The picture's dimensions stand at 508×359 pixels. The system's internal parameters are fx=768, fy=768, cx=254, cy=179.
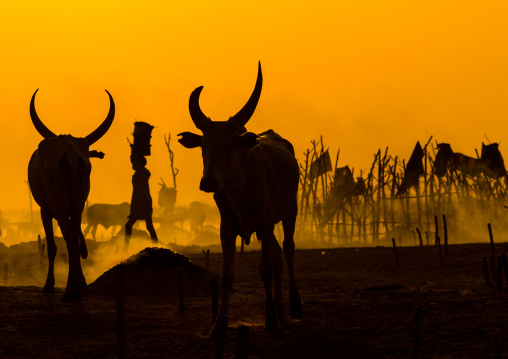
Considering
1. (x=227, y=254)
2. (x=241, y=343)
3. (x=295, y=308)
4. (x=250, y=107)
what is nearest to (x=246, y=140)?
(x=250, y=107)

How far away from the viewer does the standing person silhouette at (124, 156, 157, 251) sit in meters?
17.5

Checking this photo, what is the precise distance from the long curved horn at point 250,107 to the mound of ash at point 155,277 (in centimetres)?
363

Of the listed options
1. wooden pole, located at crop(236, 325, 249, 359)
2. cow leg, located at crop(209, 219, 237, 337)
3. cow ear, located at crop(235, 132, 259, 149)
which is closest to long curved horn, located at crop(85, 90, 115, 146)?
cow leg, located at crop(209, 219, 237, 337)

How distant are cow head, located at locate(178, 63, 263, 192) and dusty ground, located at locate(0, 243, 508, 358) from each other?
1.44 m

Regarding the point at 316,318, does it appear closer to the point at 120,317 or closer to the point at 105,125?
the point at 120,317

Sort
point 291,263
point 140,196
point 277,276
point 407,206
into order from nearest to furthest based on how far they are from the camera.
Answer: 1. point 277,276
2. point 291,263
3. point 140,196
4. point 407,206

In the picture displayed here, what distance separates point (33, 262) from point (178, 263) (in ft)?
29.4

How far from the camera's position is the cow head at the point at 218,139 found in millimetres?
6680

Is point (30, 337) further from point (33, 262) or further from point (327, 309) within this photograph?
point (33, 262)

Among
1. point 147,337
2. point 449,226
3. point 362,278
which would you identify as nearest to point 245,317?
point 147,337

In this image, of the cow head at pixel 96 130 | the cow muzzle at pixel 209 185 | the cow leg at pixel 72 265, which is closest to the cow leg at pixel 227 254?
the cow muzzle at pixel 209 185

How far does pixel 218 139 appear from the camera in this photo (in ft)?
22.5

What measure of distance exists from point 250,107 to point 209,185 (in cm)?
104

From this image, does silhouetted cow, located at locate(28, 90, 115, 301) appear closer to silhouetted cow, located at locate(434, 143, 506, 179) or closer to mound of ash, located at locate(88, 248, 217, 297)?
mound of ash, located at locate(88, 248, 217, 297)
